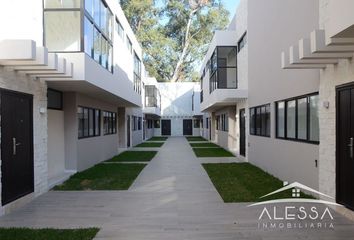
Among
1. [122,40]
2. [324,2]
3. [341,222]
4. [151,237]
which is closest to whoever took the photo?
[151,237]

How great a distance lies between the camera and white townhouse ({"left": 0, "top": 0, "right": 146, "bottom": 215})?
7.30 metres

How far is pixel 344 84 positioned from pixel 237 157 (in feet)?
38.9

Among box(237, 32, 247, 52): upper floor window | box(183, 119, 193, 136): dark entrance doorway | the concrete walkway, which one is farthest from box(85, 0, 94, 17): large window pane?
box(183, 119, 193, 136): dark entrance doorway

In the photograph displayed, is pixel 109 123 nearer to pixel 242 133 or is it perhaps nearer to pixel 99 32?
pixel 242 133

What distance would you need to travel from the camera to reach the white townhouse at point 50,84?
730cm

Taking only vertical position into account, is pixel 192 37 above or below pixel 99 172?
above

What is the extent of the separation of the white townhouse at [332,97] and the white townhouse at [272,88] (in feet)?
1.90

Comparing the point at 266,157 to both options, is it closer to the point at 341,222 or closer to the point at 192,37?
the point at 341,222

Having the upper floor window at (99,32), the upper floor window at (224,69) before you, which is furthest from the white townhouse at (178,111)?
the upper floor window at (99,32)

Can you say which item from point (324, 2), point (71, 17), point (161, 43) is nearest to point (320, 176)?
point (324, 2)

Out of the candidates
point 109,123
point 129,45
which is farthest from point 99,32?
point 129,45

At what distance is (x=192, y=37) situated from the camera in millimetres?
46969

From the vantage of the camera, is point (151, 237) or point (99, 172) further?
point (99, 172)

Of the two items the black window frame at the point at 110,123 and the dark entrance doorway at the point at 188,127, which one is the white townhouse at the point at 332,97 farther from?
the dark entrance doorway at the point at 188,127
